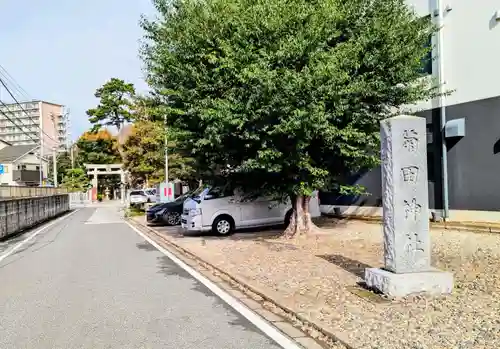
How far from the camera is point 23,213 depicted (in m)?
22.4

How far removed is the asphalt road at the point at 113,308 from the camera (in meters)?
5.30

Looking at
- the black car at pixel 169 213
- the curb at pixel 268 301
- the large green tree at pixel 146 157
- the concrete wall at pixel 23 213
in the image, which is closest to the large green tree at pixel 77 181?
the concrete wall at pixel 23 213

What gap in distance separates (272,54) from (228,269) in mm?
4701

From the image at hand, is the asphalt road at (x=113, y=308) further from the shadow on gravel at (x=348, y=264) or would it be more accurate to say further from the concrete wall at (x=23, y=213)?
the concrete wall at (x=23, y=213)

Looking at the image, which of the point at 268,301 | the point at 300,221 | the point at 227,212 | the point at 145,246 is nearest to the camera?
the point at 268,301

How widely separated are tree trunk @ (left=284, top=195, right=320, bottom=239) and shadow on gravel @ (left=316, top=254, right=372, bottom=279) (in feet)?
9.76

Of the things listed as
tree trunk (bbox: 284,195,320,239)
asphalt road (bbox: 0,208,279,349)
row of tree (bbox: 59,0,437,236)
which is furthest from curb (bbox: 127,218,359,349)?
tree trunk (bbox: 284,195,320,239)

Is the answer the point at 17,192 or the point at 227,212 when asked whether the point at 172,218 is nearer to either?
the point at 227,212

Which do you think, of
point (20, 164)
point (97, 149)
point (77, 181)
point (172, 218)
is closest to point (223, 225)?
point (172, 218)

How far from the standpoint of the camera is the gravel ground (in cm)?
491

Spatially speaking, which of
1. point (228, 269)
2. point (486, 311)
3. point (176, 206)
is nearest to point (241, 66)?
point (228, 269)

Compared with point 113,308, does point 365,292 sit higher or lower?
higher

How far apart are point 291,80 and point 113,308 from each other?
5678 mm

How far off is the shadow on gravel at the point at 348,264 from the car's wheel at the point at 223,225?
19.4 feet
